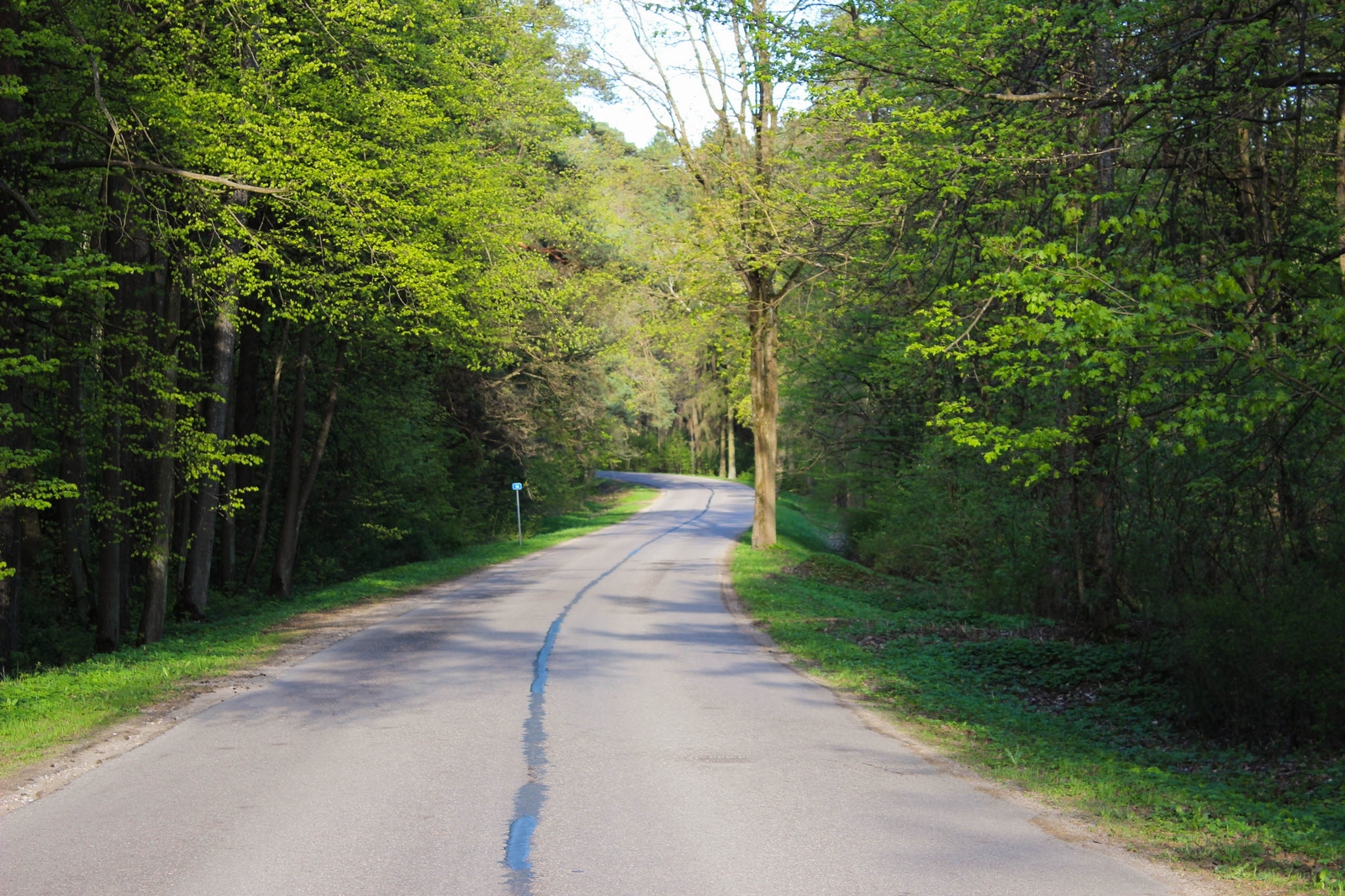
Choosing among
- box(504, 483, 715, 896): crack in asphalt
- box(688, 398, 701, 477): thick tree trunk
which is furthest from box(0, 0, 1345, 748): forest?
box(688, 398, 701, 477): thick tree trunk

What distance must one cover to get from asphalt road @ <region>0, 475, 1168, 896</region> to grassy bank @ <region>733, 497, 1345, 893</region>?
751 mm

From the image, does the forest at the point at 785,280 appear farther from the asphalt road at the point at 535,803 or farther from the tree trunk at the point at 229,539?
the asphalt road at the point at 535,803

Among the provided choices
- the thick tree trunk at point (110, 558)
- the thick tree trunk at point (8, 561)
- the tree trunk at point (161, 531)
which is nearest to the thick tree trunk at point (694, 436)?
the tree trunk at point (161, 531)

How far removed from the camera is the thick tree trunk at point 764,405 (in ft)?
100

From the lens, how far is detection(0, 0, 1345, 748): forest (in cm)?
955

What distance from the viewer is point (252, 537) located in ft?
100

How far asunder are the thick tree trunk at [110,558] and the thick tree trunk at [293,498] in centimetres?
756

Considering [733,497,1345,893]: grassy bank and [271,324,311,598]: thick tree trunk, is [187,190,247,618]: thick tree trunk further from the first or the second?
Answer: [733,497,1345,893]: grassy bank

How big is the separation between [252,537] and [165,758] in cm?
2305

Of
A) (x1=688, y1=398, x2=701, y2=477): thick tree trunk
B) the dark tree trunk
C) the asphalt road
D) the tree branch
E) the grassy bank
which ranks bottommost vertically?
the grassy bank

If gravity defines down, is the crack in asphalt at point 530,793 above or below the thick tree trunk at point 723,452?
below

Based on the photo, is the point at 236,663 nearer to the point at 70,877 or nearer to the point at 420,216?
the point at 420,216

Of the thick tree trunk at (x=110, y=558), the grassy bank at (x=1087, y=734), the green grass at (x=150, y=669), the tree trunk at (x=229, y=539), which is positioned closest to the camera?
the grassy bank at (x=1087, y=734)

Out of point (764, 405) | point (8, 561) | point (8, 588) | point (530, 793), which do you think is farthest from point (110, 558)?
point (764, 405)
